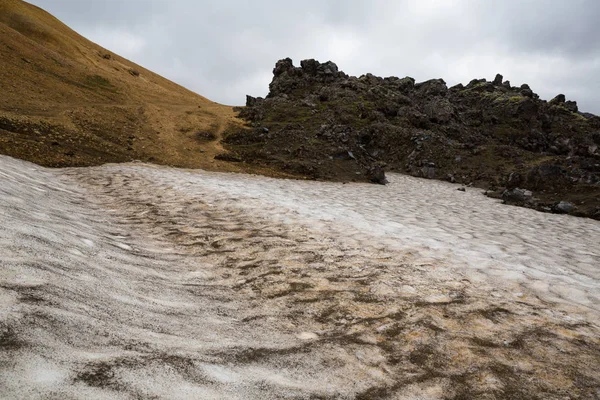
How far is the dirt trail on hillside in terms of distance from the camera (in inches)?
87.9

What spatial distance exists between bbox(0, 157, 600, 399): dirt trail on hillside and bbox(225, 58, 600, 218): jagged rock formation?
1512 centimetres

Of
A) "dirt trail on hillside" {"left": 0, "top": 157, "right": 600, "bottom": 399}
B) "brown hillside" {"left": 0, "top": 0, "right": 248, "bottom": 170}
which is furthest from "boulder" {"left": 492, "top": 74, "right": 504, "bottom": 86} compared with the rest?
"dirt trail on hillside" {"left": 0, "top": 157, "right": 600, "bottom": 399}

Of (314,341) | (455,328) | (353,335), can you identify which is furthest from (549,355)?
(314,341)

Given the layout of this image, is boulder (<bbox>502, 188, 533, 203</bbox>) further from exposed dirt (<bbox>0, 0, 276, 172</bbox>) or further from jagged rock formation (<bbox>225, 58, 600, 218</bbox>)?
exposed dirt (<bbox>0, 0, 276, 172</bbox>)

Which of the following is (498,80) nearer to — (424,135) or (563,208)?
(424,135)

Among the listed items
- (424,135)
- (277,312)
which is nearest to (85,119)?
(277,312)

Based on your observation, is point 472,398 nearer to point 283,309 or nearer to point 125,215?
point 283,309

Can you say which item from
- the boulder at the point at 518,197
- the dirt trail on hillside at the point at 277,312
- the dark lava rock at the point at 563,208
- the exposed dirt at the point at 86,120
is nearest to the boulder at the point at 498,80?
the exposed dirt at the point at 86,120

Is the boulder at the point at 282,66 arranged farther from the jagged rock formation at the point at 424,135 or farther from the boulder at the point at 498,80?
the boulder at the point at 498,80

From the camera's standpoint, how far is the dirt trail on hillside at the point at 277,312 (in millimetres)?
2232

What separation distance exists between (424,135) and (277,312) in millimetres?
31534

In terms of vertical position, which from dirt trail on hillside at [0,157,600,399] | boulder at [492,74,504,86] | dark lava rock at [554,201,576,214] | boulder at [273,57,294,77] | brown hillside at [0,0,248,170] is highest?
boulder at [492,74,504,86]

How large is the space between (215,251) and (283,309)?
227 cm

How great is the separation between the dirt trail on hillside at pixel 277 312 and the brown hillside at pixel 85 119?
1071 centimetres
